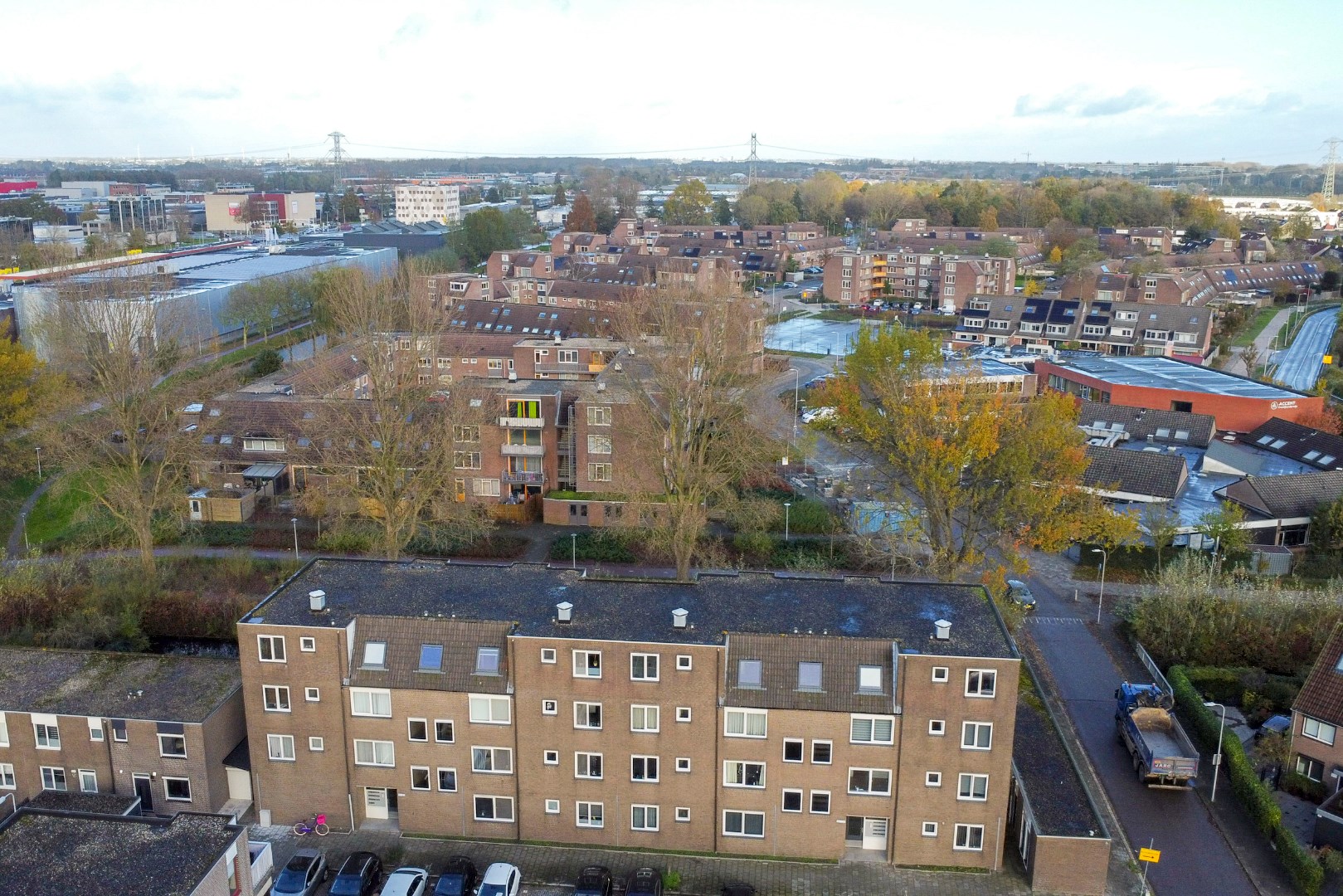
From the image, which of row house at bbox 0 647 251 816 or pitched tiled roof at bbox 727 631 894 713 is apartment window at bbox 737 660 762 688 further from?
row house at bbox 0 647 251 816

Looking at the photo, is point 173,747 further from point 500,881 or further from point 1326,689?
point 1326,689

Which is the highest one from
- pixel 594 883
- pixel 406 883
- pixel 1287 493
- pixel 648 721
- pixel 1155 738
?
pixel 648 721

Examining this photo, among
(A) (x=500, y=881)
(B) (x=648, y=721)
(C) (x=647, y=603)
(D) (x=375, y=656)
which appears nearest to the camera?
(A) (x=500, y=881)

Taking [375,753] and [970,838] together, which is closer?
[970,838]

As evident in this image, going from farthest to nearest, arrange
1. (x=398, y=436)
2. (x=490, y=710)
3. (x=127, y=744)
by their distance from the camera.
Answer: (x=398, y=436) → (x=127, y=744) → (x=490, y=710)

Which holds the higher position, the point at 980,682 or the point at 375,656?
the point at 980,682

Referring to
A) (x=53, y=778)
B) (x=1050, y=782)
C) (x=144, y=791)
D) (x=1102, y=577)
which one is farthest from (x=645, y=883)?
(x=1102, y=577)
